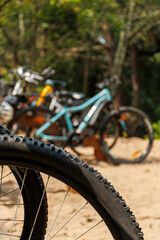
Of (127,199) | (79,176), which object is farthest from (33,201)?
(127,199)

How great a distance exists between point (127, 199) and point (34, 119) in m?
2.46

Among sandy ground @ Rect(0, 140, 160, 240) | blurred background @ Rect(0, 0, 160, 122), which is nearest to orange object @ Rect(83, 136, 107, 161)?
sandy ground @ Rect(0, 140, 160, 240)

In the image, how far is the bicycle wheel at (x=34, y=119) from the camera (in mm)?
5212

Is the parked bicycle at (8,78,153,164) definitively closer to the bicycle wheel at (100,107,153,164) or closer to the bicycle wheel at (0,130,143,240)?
the bicycle wheel at (100,107,153,164)

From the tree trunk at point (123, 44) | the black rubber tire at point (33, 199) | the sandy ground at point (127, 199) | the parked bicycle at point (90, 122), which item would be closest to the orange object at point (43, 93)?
the parked bicycle at point (90, 122)

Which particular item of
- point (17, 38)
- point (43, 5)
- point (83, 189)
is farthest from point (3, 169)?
point (17, 38)

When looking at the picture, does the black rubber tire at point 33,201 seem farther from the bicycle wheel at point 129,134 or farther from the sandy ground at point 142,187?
the bicycle wheel at point 129,134

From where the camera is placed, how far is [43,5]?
8.73 metres

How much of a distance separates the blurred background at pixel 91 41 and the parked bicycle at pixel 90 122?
2.50 m

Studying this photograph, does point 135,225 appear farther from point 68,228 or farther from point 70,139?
point 70,139

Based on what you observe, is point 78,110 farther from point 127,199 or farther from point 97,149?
point 127,199

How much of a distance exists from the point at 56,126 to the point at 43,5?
4494 mm

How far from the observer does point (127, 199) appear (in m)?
3.45

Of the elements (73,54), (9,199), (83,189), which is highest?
(73,54)
